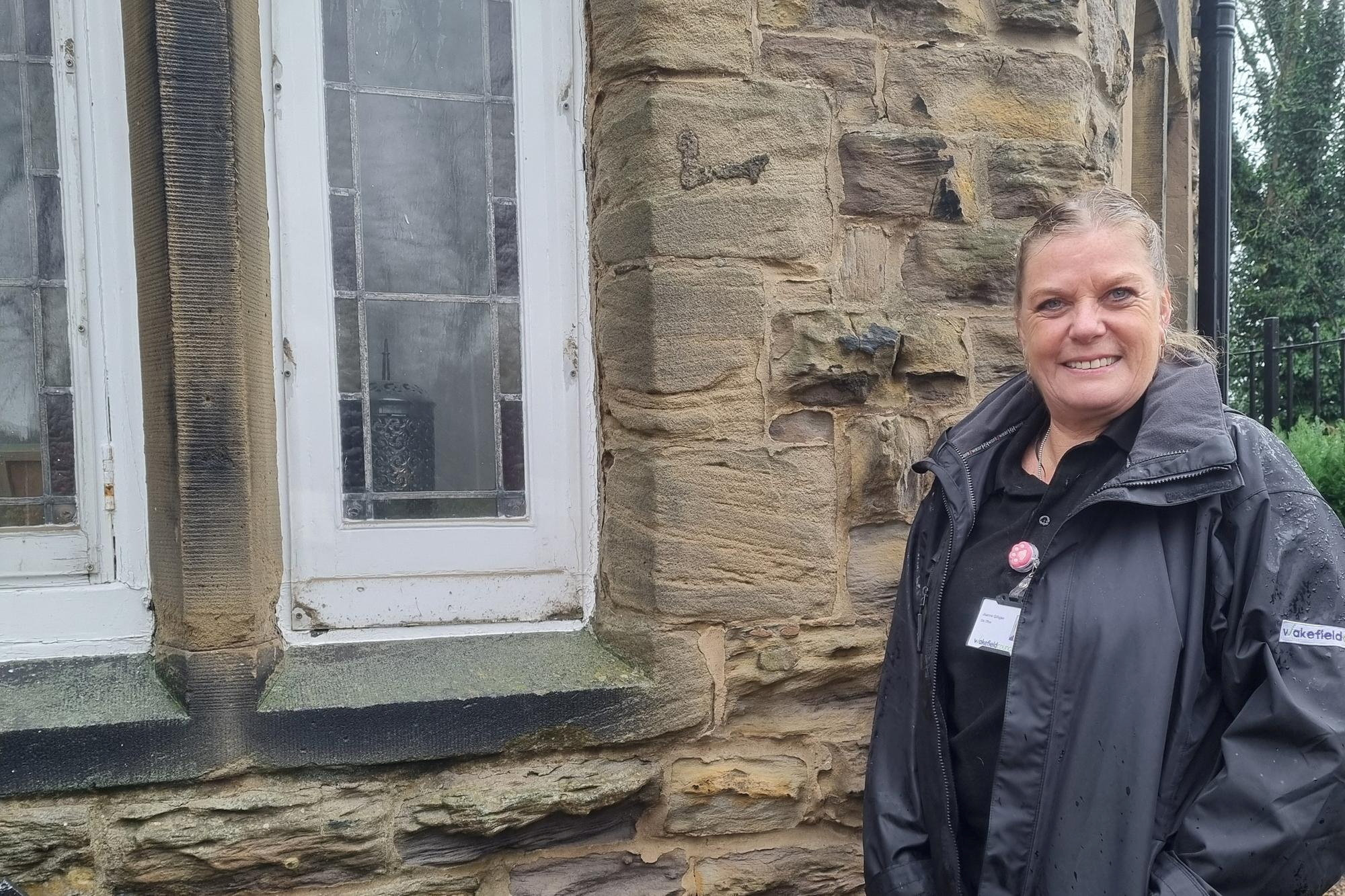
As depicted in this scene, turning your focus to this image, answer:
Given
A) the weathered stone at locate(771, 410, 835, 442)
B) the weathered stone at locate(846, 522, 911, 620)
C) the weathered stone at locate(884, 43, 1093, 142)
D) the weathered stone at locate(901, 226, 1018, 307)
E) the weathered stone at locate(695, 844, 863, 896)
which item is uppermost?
the weathered stone at locate(884, 43, 1093, 142)

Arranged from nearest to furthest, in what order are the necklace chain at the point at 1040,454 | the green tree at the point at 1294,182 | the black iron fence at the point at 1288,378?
1. the necklace chain at the point at 1040,454
2. the black iron fence at the point at 1288,378
3. the green tree at the point at 1294,182

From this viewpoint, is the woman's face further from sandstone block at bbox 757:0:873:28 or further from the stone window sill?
the stone window sill

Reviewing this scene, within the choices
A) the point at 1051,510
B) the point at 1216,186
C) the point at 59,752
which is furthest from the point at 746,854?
the point at 1216,186

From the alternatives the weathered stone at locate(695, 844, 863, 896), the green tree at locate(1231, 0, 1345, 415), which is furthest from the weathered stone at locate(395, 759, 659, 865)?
the green tree at locate(1231, 0, 1345, 415)

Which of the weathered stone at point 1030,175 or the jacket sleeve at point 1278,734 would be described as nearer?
the jacket sleeve at point 1278,734

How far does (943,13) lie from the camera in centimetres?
220

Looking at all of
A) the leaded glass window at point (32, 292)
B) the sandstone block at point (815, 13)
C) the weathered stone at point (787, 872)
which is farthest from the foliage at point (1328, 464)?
the leaded glass window at point (32, 292)

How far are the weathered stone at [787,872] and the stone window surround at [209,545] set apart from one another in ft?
1.59

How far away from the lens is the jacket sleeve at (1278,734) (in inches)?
53.3

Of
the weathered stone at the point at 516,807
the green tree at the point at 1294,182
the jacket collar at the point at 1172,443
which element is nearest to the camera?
the jacket collar at the point at 1172,443

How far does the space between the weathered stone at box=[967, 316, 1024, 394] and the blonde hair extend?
494 mm

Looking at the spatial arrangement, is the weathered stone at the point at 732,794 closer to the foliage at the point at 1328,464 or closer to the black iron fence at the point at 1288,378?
the foliage at the point at 1328,464

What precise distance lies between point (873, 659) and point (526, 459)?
35.0 inches

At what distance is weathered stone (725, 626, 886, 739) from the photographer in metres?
2.15
